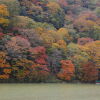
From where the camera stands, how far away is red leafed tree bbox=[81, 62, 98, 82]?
127 feet

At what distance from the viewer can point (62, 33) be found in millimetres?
46625

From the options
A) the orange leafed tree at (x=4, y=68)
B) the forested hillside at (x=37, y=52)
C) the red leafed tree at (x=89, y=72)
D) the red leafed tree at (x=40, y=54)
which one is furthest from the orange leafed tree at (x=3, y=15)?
the red leafed tree at (x=89, y=72)

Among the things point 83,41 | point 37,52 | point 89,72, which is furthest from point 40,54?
point 83,41

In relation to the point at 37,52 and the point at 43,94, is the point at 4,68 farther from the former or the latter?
the point at 43,94

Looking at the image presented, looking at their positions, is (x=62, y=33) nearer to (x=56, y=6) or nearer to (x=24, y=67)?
(x=56, y=6)

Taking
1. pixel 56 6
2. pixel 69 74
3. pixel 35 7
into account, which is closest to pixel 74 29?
pixel 56 6

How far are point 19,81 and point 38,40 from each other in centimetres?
656

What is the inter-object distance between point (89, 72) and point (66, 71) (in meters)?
3.82

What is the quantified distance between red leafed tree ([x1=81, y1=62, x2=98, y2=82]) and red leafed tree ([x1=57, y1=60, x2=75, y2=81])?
203 centimetres

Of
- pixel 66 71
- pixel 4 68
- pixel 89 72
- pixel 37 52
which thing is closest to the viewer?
pixel 4 68

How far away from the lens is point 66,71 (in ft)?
121

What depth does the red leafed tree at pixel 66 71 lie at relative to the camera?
3669 centimetres

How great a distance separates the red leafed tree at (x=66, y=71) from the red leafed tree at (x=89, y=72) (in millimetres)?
2031

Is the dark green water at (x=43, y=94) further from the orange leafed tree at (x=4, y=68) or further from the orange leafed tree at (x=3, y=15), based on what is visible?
the orange leafed tree at (x=3, y=15)
